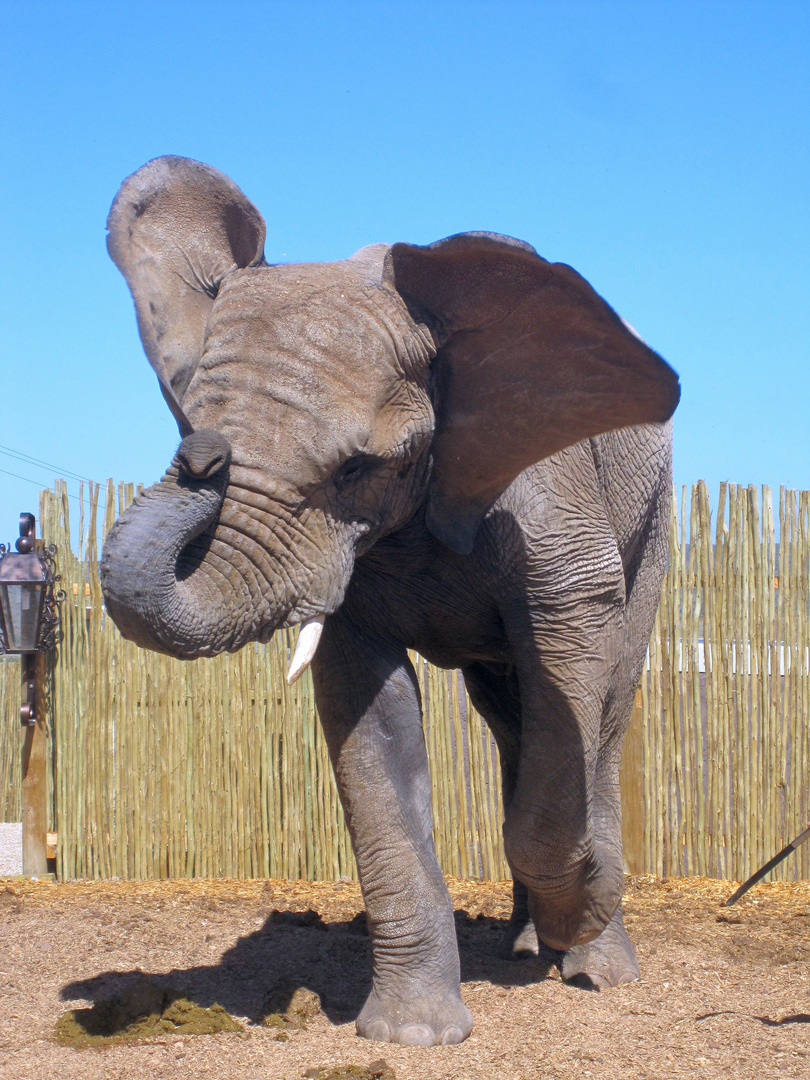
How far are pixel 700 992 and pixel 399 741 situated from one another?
1.37m

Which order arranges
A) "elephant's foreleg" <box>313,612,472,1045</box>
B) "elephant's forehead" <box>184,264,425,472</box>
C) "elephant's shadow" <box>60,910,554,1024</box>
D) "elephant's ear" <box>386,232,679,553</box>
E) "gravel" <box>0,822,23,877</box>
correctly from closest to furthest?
"elephant's forehead" <box>184,264,425,472</box> < "elephant's ear" <box>386,232,679,553</box> < "elephant's foreleg" <box>313,612,472,1045</box> < "elephant's shadow" <box>60,910,554,1024</box> < "gravel" <box>0,822,23,877</box>

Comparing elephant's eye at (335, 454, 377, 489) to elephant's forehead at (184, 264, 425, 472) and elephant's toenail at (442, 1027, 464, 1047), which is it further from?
elephant's toenail at (442, 1027, 464, 1047)

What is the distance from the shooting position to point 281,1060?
Result: 3.04 meters

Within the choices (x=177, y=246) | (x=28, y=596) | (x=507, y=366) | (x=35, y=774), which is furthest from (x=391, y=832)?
(x=35, y=774)

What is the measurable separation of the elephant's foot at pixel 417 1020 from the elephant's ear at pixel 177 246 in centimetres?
191

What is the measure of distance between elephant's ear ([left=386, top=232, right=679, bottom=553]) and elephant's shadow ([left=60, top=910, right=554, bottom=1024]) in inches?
66.7

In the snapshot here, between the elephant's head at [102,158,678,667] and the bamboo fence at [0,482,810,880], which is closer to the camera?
the elephant's head at [102,158,678,667]

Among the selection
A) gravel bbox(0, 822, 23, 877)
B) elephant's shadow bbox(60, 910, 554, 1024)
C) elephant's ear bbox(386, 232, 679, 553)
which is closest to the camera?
elephant's ear bbox(386, 232, 679, 553)

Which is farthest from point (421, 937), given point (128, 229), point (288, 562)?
point (128, 229)

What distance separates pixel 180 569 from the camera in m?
2.55

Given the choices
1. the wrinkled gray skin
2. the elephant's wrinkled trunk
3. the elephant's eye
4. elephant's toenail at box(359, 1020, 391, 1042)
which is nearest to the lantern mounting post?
the wrinkled gray skin

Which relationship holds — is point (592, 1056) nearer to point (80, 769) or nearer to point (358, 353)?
point (358, 353)

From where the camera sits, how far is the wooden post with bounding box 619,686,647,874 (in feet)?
20.4

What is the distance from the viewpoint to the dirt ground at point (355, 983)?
3053 millimetres
